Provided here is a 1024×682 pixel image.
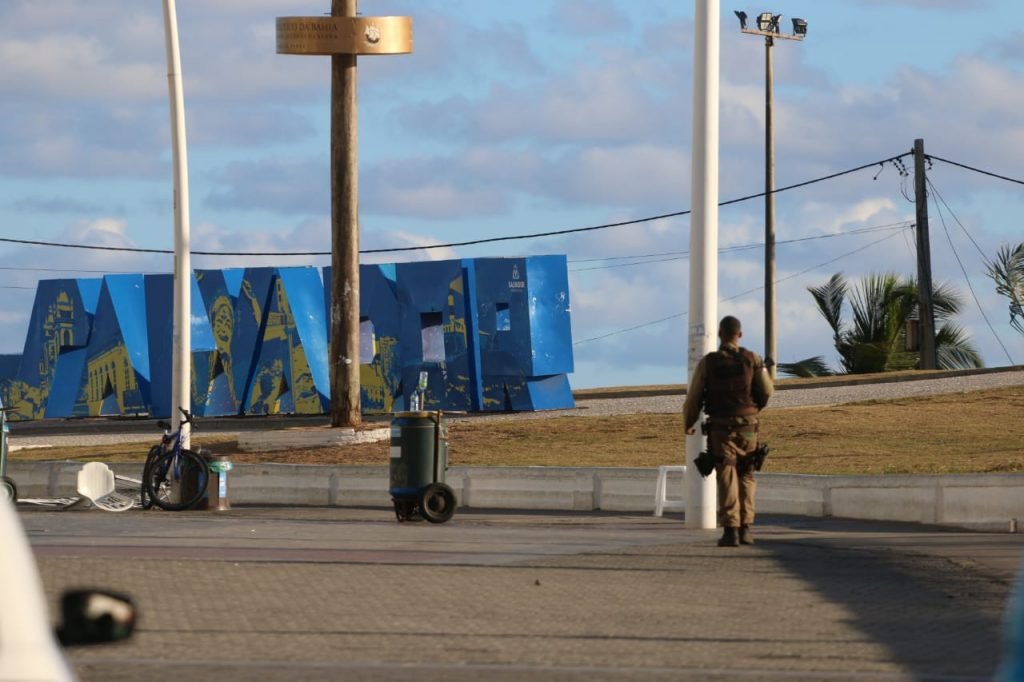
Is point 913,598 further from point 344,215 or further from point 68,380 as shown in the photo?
point 68,380

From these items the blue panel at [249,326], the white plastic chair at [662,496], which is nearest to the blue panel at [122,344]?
the blue panel at [249,326]

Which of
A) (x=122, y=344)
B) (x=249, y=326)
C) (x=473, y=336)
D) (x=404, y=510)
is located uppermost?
(x=249, y=326)

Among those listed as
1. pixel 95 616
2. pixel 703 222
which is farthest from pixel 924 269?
pixel 95 616

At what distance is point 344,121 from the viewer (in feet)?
102

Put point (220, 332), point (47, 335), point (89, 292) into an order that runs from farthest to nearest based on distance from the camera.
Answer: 1. point (47, 335)
2. point (89, 292)
3. point (220, 332)

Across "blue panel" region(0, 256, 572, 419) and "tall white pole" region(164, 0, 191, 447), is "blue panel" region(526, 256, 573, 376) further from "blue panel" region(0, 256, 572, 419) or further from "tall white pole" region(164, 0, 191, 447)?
"tall white pole" region(164, 0, 191, 447)

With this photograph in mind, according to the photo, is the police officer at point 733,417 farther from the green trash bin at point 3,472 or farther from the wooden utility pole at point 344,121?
the wooden utility pole at point 344,121

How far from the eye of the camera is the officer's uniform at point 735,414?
15.1 metres

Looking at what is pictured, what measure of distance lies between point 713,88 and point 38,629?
1531 centimetres

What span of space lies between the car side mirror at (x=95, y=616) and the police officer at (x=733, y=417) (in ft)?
39.3

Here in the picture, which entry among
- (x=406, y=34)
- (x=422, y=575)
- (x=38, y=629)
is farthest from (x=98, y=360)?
(x=38, y=629)

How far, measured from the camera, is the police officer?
49.6 ft

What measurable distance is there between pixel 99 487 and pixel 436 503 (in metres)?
5.37

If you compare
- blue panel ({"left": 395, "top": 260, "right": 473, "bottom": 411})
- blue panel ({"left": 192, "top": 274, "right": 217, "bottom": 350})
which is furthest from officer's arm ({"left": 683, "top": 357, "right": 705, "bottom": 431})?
blue panel ({"left": 192, "top": 274, "right": 217, "bottom": 350})
